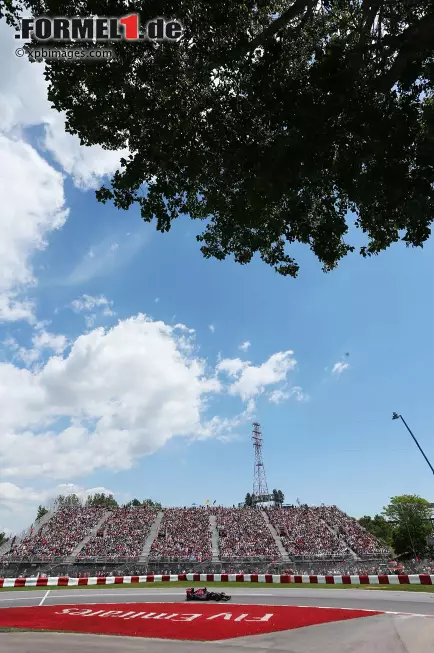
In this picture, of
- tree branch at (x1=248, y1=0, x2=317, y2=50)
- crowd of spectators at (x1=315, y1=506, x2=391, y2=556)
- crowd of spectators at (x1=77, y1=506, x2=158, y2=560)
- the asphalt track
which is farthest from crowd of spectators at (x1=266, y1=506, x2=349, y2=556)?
tree branch at (x1=248, y1=0, x2=317, y2=50)

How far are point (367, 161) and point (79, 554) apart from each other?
46.2 metres

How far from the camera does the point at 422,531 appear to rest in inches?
2522

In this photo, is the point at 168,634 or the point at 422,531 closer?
the point at 168,634

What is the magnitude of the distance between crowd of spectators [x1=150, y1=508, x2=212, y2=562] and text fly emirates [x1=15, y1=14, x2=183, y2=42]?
43.5 m

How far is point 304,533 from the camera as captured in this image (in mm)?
50812

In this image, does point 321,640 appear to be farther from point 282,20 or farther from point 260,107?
point 282,20

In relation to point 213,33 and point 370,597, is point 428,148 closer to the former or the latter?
point 213,33

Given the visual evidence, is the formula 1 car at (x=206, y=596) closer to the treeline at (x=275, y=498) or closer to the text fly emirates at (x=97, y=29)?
the text fly emirates at (x=97, y=29)

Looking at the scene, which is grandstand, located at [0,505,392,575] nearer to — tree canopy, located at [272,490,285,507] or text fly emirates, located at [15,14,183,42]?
tree canopy, located at [272,490,285,507]

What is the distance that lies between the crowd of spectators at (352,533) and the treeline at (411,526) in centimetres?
842

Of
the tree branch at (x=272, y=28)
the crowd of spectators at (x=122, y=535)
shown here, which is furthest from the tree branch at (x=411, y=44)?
the crowd of spectators at (x=122, y=535)

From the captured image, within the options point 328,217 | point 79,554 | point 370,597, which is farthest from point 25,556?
point 328,217

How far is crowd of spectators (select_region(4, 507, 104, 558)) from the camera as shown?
146 feet

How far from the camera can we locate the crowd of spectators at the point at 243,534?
46237 mm
